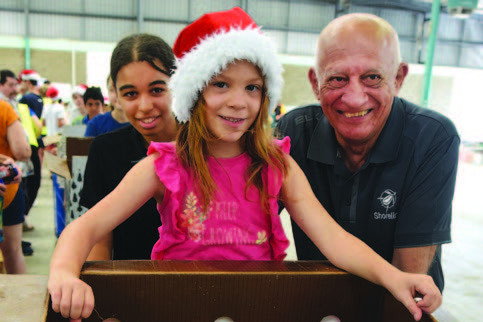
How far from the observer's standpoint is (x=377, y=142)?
49.1 inches

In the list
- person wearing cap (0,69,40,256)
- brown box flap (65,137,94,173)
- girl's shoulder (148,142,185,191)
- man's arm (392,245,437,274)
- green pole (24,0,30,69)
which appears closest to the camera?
girl's shoulder (148,142,185,191)

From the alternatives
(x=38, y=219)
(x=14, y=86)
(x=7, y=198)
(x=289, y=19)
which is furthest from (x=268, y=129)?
(x=289, y=19)

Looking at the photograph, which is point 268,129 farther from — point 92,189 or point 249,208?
point 92,189

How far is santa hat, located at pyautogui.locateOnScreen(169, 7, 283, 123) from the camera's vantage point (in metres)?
0.94

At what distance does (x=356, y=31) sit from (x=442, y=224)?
61 centimetres

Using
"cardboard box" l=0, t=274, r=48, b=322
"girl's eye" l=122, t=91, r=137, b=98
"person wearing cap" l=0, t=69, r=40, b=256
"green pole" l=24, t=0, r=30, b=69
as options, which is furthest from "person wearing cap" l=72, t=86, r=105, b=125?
"green pole" l=24, t=0, r=30, b=69

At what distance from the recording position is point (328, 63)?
1230 millimetres

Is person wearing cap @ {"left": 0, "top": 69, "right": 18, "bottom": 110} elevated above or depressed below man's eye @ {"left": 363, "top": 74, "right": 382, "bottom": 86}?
below

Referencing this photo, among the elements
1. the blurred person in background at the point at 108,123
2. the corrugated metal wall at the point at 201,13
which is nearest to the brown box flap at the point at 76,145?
the blurred person in background at the point at 108,123

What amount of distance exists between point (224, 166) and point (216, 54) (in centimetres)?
27

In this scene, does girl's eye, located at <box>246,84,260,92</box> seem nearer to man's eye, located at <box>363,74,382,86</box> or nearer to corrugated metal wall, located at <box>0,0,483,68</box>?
Result: man's eye, located at <box>363,74,382,86</box>

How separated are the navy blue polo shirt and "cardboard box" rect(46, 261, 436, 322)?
476mm

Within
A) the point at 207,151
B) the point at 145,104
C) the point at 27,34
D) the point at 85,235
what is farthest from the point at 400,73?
the point at 27,34

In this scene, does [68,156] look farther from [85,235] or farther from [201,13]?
[201,13]
